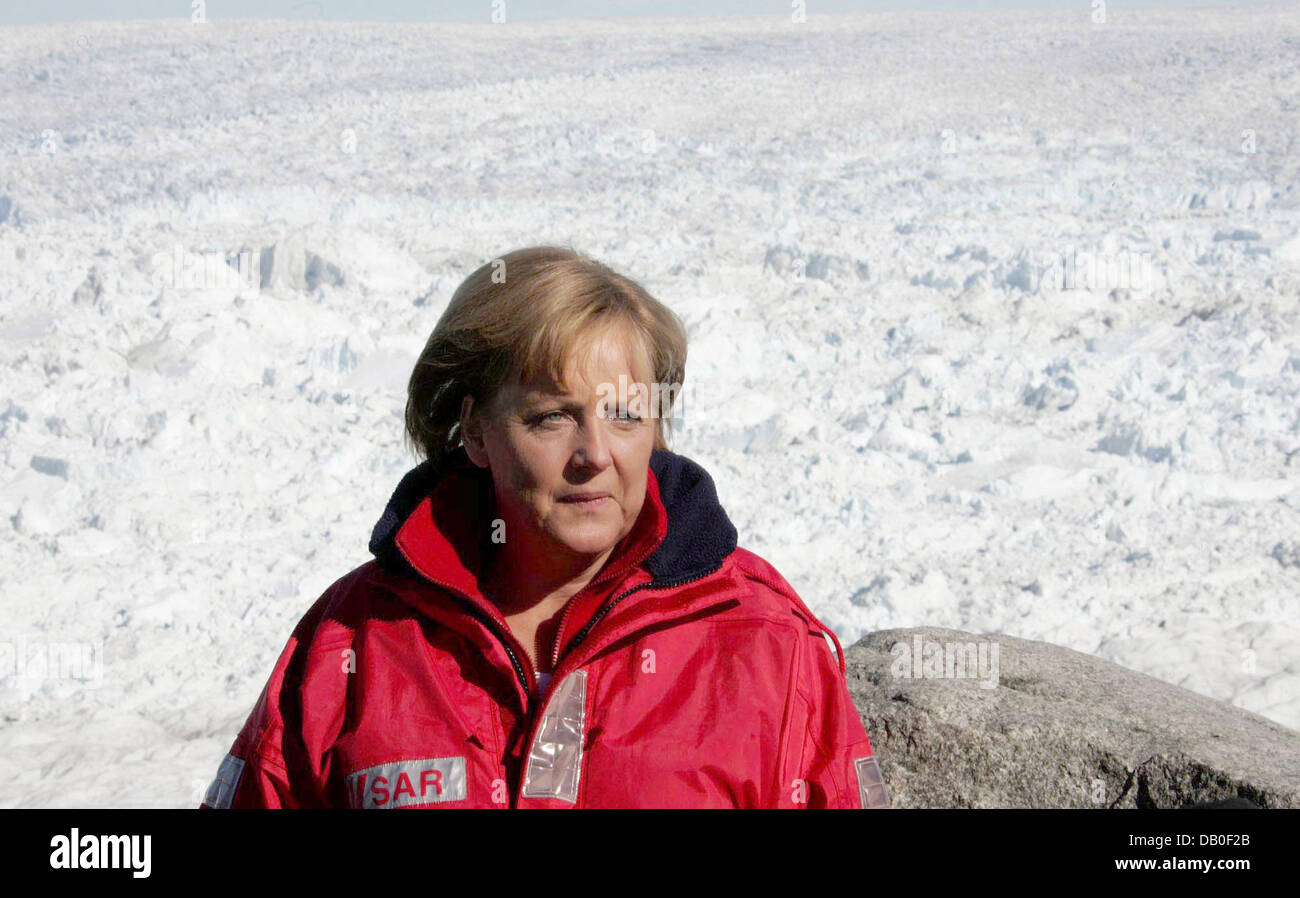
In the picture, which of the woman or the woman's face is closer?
the woman

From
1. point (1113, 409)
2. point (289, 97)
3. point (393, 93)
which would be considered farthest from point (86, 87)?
point (1113, 409)

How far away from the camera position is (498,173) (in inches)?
692

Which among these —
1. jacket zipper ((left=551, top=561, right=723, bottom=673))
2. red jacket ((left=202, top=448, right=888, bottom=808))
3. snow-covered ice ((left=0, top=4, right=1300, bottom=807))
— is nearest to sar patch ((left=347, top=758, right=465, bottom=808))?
red jacket ((left=202, top=448, right=888, bottom=808))

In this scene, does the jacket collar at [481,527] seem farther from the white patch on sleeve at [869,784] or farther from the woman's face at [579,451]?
the white patch on sleeve at [869,784]

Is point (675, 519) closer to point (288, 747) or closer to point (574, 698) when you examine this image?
point (574, 698)

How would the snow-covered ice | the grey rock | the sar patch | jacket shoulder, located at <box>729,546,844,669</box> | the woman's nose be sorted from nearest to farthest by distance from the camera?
the sar patch < the woman's nose < jacket shoulder, located at <box>729,546,844,669</box> < the grey rock < the snow-covered ice

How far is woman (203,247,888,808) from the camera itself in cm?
185

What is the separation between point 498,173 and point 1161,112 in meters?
10.8

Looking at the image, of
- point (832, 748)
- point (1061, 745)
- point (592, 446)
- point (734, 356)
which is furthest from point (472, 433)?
point (734, 356)

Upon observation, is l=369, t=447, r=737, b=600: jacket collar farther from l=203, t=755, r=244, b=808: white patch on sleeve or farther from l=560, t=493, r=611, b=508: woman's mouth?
l=203, t=755, r=244, b=808: white patch on sleeve

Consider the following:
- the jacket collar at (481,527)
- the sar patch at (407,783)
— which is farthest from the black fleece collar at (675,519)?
the sar patch at (407,783)

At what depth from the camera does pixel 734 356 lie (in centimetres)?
927

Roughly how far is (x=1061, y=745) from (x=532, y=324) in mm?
1742

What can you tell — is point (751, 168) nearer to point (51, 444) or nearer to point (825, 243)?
point (825, 243)
